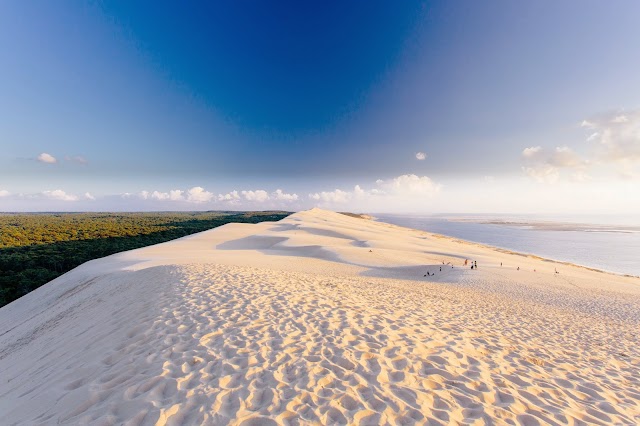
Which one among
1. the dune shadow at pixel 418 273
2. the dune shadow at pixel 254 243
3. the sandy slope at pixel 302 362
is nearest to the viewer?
the sandy slope at pixel 302 362

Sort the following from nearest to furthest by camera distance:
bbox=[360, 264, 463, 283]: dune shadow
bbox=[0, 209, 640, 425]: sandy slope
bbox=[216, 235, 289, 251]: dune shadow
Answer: bbox=[0, 209, 640, 425]: sandy slope, bbox=[360, 264, 463, 283]: dune shadow, bbox=[216, 235, 289, 251]: dune shadow

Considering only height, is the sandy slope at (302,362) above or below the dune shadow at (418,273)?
above

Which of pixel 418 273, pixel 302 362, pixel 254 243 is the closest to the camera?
pixel 302 362

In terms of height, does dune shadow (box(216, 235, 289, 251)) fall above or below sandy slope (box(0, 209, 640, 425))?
below

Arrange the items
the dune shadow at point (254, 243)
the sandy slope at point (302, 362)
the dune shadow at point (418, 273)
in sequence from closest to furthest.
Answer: the sandy slope at point (302, 362) < the dune shadow at point (418, 273) < the dune shadow at point (254, 243)

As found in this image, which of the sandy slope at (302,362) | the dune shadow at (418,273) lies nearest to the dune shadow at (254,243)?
the dune shadow at (418,273)

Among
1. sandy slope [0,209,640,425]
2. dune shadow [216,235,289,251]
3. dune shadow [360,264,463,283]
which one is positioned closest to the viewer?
sandy slope [0,209,640,425]

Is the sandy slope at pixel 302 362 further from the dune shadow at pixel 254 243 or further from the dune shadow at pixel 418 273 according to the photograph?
→ the dune shadow at pixel 254 243

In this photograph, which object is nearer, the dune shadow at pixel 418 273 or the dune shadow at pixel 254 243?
the dune shadow at pixel 418 273

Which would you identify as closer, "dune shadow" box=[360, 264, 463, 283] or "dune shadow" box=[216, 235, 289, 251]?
"dune shadow" box=[360, 264, 463, 283]

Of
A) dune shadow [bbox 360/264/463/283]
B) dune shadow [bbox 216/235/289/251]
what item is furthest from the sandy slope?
dune shadow [bbox 216/235/289/251]

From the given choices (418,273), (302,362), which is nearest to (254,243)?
(418,273)

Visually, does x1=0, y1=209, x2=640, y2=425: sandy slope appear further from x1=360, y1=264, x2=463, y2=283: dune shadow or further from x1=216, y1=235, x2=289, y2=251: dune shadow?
x1=216, y1=235, x2=289, y2=251: dune shadow

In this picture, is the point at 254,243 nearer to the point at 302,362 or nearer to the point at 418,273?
the point at 418,273
